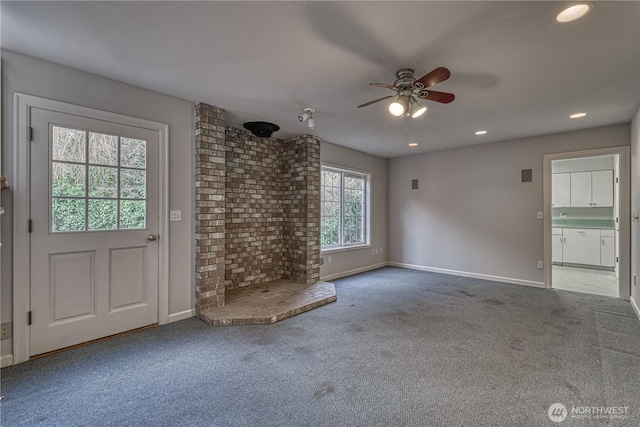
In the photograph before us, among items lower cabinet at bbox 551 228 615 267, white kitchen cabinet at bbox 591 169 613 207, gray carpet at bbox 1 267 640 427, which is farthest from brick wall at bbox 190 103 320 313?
white kitchen cabinet at bbox 591 169 613 207

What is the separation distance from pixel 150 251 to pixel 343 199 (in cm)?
343

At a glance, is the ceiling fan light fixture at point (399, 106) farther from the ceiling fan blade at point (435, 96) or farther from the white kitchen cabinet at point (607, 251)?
the white kitchen cabinet at point (607, 251)

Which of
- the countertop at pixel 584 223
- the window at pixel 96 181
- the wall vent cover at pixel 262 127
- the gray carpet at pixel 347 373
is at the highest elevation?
the wall vent cover at pixel 262 127

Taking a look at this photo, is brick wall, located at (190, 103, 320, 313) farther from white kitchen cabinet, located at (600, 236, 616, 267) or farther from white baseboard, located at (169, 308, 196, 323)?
white kitchen cabinet, located at (600, 236, 616, 267)

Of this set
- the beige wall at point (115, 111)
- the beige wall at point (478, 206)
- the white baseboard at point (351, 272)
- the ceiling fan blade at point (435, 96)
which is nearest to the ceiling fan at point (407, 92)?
the ceiling fan blade at point (435, 96)

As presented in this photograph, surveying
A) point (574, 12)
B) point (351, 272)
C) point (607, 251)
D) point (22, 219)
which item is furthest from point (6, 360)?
point (607, 251)

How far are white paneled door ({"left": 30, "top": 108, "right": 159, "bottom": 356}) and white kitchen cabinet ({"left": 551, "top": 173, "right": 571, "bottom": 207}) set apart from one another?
Answer: 299 inches

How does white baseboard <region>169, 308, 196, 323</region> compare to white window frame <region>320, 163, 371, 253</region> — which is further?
white window frame <region>320, 163, 371, 253</region>

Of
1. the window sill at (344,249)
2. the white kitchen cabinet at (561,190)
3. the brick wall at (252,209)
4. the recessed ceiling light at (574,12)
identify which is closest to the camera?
the recessed ceiling light at (574,12)

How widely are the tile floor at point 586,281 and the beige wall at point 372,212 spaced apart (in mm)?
3031

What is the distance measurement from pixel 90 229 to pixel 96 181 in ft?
1.45

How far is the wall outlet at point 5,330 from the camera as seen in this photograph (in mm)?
2222

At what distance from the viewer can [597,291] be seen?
4.33m

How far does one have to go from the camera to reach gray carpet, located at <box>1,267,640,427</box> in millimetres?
1735
